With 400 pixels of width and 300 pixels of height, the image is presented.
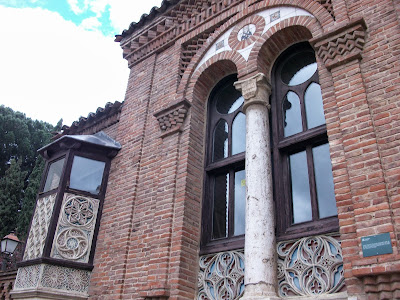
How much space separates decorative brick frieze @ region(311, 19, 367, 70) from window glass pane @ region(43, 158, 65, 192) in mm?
5218

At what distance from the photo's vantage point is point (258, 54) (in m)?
5.97

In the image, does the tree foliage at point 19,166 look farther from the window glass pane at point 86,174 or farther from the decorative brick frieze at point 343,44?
the decorative brick frieze at point 343,44

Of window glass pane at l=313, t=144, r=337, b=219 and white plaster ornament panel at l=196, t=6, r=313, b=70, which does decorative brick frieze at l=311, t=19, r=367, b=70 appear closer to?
white plaster ornament panel at l=196, t=6, r=313, b=70

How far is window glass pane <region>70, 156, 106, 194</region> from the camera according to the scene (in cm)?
693

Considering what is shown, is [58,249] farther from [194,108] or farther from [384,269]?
[384,269]

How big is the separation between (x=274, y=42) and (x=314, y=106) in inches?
54.5

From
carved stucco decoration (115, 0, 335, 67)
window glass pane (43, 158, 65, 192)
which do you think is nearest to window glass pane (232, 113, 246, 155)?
carved stucco decoration (115, 0, 335, 67)

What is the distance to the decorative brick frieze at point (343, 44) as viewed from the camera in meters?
4.68

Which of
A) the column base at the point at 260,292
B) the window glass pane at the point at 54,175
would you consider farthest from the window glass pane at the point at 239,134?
the window glass pane at the point at 54,175

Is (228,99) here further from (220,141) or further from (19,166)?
(19,166)

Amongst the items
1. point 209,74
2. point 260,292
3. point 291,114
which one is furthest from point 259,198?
point 209,74

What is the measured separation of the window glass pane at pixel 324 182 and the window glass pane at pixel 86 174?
424 cm

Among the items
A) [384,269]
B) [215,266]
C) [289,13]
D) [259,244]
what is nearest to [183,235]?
[215,266]

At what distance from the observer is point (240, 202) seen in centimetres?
559
